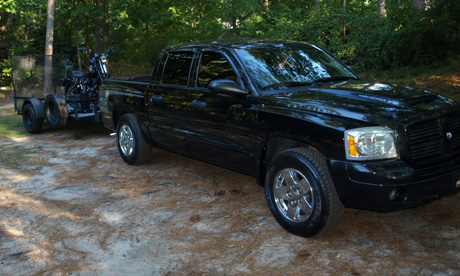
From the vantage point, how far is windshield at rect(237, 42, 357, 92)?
201 inches

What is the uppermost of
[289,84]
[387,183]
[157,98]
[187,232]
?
[289,84]

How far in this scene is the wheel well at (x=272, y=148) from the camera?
4.66 meters

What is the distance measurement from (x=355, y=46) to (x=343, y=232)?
497 inches

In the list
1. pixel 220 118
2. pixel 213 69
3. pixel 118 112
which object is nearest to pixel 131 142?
pixel 118 112

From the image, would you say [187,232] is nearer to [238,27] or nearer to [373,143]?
[373,143]

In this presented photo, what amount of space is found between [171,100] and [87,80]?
5.02 meters

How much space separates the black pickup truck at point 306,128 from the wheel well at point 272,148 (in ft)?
0.04

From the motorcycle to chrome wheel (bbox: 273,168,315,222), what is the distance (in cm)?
673

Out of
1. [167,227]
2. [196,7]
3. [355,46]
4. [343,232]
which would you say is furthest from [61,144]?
[196,7]

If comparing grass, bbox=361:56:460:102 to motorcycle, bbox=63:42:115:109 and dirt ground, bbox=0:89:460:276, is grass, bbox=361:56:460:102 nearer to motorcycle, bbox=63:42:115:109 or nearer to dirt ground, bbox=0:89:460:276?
dirt ground, bbox=0:89:460:276

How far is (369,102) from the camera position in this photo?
14.0ft

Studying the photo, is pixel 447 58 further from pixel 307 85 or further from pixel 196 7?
pixel 196 7

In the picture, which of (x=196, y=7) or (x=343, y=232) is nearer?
(x=343, y=232)

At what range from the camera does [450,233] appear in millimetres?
4297
